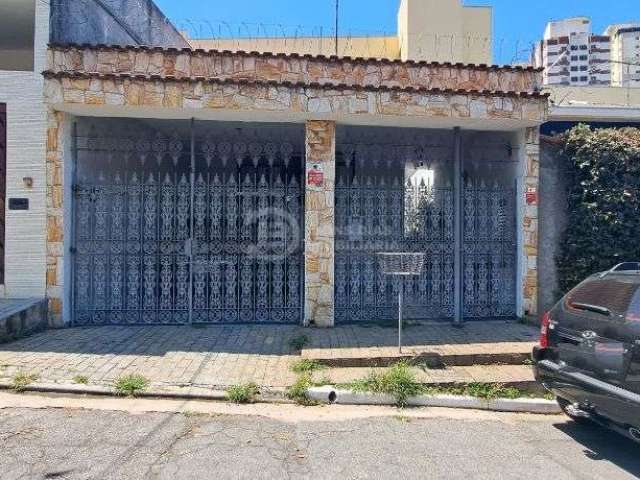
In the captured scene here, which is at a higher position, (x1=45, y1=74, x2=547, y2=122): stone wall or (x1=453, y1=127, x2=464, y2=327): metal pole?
(x1=45, y1=74, x2=547, y2=122): stone wall

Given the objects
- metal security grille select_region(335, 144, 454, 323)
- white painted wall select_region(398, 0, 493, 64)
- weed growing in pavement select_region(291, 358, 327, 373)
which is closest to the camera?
weed growing in pavement select_region(291, 358, 327, 373)

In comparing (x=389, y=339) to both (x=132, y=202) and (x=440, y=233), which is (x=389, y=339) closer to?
(x=440, y=233)

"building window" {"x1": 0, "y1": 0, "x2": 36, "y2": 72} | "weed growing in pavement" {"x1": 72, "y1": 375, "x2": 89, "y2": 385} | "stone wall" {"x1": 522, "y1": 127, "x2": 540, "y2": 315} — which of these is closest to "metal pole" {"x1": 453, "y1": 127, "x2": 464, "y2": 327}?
"stone wall" {"x1": 522, "y1": 127, "x2": 540, "y2": 315}

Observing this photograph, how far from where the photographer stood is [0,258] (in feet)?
24.1

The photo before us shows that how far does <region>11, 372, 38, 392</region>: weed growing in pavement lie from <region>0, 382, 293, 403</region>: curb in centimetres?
3

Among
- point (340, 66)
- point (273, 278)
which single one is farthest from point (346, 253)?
point (340, 66)

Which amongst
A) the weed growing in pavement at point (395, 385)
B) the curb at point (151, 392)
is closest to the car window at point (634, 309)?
the weed growing in pavement at point (395, 385)

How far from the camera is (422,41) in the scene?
16.4 meters

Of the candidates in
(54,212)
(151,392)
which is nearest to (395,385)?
(151,392)

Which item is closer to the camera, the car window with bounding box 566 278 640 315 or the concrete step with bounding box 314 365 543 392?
the car window with bounding box 566 278 640 315

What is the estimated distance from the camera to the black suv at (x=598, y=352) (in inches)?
137

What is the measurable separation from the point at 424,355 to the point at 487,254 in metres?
2.89

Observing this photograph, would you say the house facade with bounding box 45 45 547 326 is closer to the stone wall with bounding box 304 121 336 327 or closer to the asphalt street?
the stone wall with bounding box 304 121 336 327

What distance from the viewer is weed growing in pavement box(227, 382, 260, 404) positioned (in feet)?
16.2
